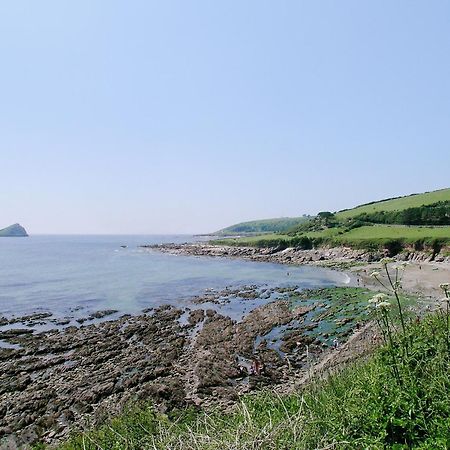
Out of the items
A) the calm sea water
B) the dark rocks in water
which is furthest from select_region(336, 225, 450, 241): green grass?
the dark rocks in water

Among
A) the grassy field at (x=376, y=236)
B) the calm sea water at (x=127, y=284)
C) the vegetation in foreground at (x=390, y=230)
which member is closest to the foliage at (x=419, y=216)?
the vegetation in foreground at (x=390, y=230)

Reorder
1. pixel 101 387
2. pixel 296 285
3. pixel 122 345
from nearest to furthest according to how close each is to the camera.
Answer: pixel 101 387 < pixel 122 345 < pixel 296 285

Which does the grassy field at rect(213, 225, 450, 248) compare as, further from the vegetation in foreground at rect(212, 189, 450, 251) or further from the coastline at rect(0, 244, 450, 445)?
the coastline at rect(0, 244, 450, 445)

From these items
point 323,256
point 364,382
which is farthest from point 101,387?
point 323,256

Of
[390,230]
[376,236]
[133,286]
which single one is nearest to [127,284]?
[133,286]

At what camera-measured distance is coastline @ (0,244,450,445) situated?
1628 centimetres

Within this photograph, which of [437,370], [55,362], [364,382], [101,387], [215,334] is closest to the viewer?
[437,370]

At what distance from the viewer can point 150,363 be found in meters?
21.9

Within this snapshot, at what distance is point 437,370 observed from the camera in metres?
6.55

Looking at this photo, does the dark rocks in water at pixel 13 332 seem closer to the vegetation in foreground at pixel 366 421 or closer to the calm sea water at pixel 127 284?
the calm sea water at pixel 127 284

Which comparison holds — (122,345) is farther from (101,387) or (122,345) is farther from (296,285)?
(296,285)

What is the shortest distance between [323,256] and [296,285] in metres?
29.0

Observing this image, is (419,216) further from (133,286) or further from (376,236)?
(133,286)

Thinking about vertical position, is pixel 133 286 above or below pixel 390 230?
below
